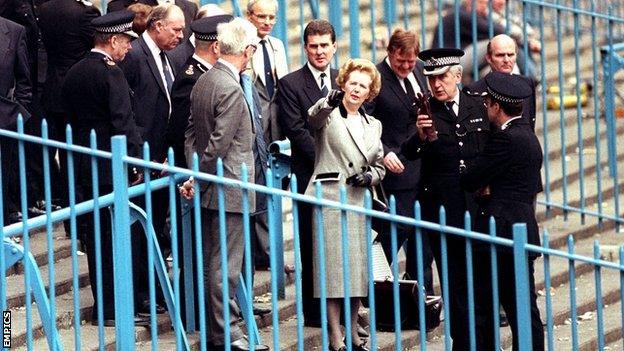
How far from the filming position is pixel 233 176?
10234 mm

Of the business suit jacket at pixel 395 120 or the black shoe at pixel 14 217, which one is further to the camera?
the business suit jacket at pixel 395 120

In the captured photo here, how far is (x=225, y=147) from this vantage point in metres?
10.2

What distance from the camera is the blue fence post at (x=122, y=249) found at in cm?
938

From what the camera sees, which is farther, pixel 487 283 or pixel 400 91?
pixel 400 91

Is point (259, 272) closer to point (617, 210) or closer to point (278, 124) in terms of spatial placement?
point (278, 124)

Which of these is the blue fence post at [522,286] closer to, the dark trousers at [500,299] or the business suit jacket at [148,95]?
the dark trousers at [500,299]

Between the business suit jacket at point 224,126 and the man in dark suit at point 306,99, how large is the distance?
0.96 meters

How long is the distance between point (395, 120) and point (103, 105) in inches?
79.0

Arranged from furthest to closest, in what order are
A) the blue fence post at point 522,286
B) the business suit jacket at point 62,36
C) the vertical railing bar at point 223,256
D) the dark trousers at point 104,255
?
the business suit jacket at point 62,36
the dark trousers at point 104,255
the vertical railing bar at point 223,256
the blue fence post at point 522,286

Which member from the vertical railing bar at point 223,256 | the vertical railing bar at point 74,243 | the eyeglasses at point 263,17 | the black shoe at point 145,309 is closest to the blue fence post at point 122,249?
the vertical railing bar at point 74,243

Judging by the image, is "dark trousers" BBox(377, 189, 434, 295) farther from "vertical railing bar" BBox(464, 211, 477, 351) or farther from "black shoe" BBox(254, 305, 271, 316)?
"vertical railing bar" BBox(464, 211, 477, 351)

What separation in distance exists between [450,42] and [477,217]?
14.0 feet

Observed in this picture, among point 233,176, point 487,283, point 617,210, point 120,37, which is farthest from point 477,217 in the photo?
point 617,210

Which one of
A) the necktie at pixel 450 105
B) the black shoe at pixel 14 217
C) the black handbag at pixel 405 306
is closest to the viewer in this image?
the black handbag at pixel 405 306
